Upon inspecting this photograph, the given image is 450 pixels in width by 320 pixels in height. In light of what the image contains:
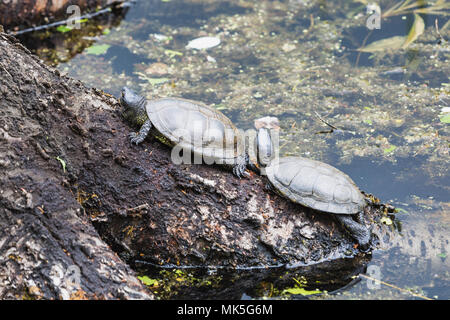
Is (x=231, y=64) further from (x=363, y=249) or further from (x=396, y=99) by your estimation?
(x=363, y=249)

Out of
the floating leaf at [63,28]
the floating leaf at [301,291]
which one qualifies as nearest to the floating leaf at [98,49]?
the floating leaf at [63,28]

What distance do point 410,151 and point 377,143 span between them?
39 cm

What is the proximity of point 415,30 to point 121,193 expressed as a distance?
19.8 ft

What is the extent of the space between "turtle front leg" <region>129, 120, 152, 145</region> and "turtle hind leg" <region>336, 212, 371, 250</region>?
5.87ft

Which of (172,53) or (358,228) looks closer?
(358,228)

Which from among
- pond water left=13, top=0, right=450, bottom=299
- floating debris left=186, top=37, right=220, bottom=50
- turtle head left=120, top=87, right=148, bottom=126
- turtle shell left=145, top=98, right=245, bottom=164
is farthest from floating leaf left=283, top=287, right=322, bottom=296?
floating debris left=186, top=37, right=220, bottom=50

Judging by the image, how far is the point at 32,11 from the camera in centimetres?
755

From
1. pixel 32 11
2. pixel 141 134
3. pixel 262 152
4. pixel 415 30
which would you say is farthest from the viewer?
pixel 32 11

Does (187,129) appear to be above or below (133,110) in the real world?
below

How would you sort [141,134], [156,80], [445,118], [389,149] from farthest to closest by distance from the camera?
[156,80]
[445,118]
[389,149]
[141,134]

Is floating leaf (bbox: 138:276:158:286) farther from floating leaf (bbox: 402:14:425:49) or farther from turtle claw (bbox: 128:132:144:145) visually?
floating leaf (bbox: 402:14:425:49)

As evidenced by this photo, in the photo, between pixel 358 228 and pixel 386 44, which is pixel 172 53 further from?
pixel 358 228

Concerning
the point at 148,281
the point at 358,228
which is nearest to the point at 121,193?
the point at 148,281

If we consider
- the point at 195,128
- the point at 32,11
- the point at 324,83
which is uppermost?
the point at 32,11
